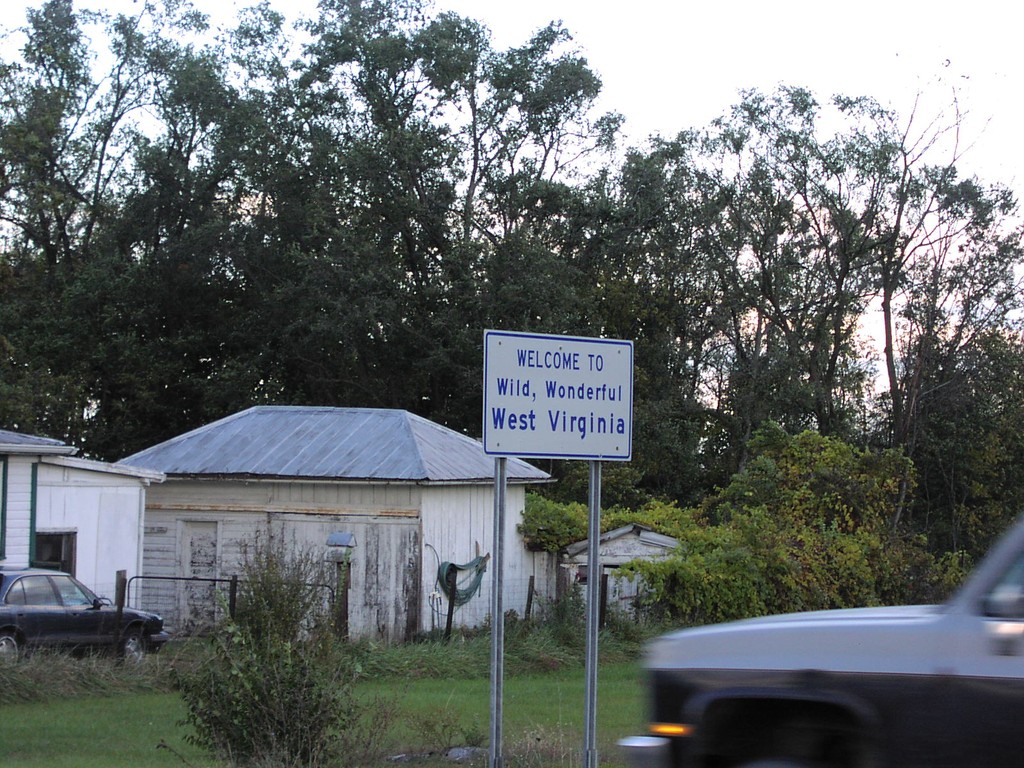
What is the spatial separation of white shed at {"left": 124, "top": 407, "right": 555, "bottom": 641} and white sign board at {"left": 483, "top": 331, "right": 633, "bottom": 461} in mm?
14392

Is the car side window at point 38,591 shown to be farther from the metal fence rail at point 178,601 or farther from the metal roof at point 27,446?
the metal fence rail at point 178,601

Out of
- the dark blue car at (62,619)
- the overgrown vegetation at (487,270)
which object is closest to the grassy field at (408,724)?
the dark blue car at (62,619)

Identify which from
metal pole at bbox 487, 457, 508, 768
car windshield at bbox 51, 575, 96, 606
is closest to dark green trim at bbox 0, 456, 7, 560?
car windshield at bbox 51, 575, 96, 606

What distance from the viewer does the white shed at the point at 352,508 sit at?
74.8ft

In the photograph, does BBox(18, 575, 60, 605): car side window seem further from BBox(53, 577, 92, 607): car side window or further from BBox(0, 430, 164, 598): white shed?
BBox(0, 430, 164, 598): white shed

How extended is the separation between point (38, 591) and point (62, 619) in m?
0.52

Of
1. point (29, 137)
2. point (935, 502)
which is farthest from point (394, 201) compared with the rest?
point (935, 502)

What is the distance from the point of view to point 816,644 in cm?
559

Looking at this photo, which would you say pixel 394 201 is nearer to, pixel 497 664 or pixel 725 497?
pixel 725 497

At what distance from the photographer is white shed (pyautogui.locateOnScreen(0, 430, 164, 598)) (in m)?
20.2

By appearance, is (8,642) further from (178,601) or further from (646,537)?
(646,537)

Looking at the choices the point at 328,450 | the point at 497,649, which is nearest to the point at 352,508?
the point at 328,450

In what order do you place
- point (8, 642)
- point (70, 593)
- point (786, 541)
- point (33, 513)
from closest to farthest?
point (8, 642) < point (70, 593) < point (33, 513) < point (786, 541)

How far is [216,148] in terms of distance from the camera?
137 feet
